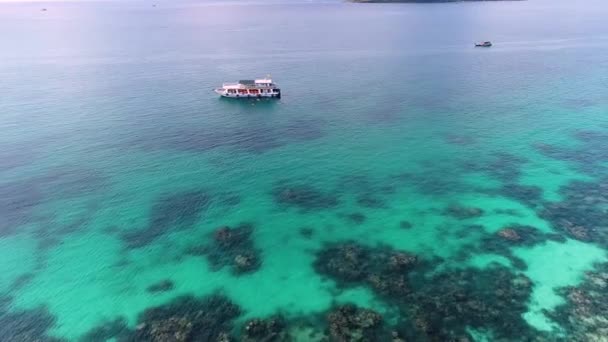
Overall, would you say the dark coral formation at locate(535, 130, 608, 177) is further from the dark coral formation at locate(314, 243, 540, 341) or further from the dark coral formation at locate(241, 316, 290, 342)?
the dark coral formation at locate(241, 316, 290, 342)

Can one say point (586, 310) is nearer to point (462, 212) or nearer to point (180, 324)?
point (462, 212)

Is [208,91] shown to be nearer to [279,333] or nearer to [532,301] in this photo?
[279,333]

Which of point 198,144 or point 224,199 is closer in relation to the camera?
point 224,199

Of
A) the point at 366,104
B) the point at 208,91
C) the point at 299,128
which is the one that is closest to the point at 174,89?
the point at 208,91

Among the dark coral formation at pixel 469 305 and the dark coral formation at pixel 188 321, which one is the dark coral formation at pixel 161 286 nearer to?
the dark coral formation at pixel 188 321

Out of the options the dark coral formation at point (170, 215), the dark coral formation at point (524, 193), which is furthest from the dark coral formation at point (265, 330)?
the dark coral formation at point (524, 193)

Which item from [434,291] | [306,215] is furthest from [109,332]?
[434,291]
